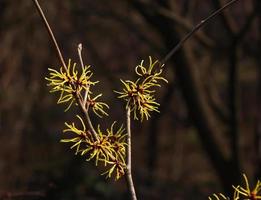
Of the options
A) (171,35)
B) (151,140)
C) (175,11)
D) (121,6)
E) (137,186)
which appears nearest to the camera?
(171,35)

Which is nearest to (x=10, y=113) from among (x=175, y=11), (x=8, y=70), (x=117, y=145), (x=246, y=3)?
(x=8, y=70)

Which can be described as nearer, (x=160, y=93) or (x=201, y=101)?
(x=201, y=101)

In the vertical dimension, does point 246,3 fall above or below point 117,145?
above

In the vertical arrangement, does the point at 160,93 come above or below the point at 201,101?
above

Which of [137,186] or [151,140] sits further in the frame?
[151,140]

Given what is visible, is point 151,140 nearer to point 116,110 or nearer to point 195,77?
point 116,110

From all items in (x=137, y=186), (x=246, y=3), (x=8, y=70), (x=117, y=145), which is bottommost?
(x=117, y=145)

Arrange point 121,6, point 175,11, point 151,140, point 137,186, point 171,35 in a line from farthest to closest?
point 151,140 → point 121,6 → point 137,186 → point 175,11 → point 171,35
